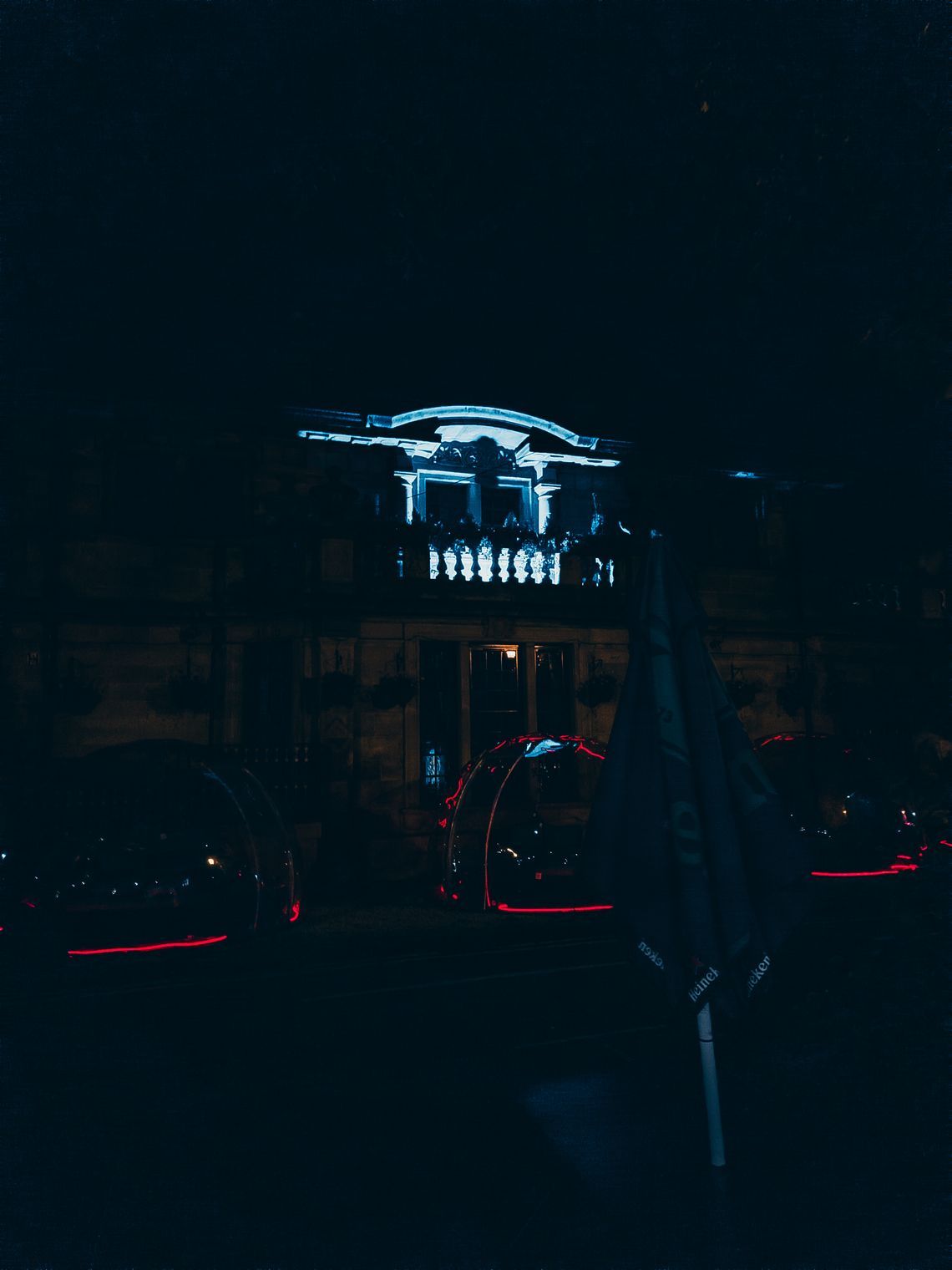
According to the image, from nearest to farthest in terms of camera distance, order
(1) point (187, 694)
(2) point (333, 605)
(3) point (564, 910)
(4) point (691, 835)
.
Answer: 1. (4) point (691, 835)
2. (3) point (564, 910)
3. (2) point (333, 605)
4. (1) point (187, 694)

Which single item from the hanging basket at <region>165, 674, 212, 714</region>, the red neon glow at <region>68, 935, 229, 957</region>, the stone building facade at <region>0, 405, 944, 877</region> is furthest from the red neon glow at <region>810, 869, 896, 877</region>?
the hanging basket at <region>165, 674, 212, 714</region>

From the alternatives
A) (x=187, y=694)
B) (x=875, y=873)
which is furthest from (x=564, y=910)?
(x=187, y=694)

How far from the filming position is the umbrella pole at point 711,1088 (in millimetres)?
3377

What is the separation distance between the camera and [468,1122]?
4.05m

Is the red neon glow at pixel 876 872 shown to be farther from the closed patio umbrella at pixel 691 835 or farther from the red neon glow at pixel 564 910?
the closed patio umbrella at pixel 691 835

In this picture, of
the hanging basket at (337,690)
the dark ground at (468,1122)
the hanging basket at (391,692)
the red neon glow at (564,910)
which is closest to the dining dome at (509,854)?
the red neon glow at (564,910)

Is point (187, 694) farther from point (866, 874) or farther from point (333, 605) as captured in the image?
point (866, 874)

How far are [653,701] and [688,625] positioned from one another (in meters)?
0.42

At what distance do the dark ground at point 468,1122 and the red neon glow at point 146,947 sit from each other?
1.03 metres

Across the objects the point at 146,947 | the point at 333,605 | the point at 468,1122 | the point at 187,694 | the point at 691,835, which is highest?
the point at 333,605

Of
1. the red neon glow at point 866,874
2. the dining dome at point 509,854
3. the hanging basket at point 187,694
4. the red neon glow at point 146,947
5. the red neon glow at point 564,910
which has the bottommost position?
the red neon glow at point 564,910

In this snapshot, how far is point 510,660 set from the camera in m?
14.5

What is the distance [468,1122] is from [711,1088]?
1400mm

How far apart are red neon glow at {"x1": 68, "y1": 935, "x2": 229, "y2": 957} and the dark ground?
3.39 ft
